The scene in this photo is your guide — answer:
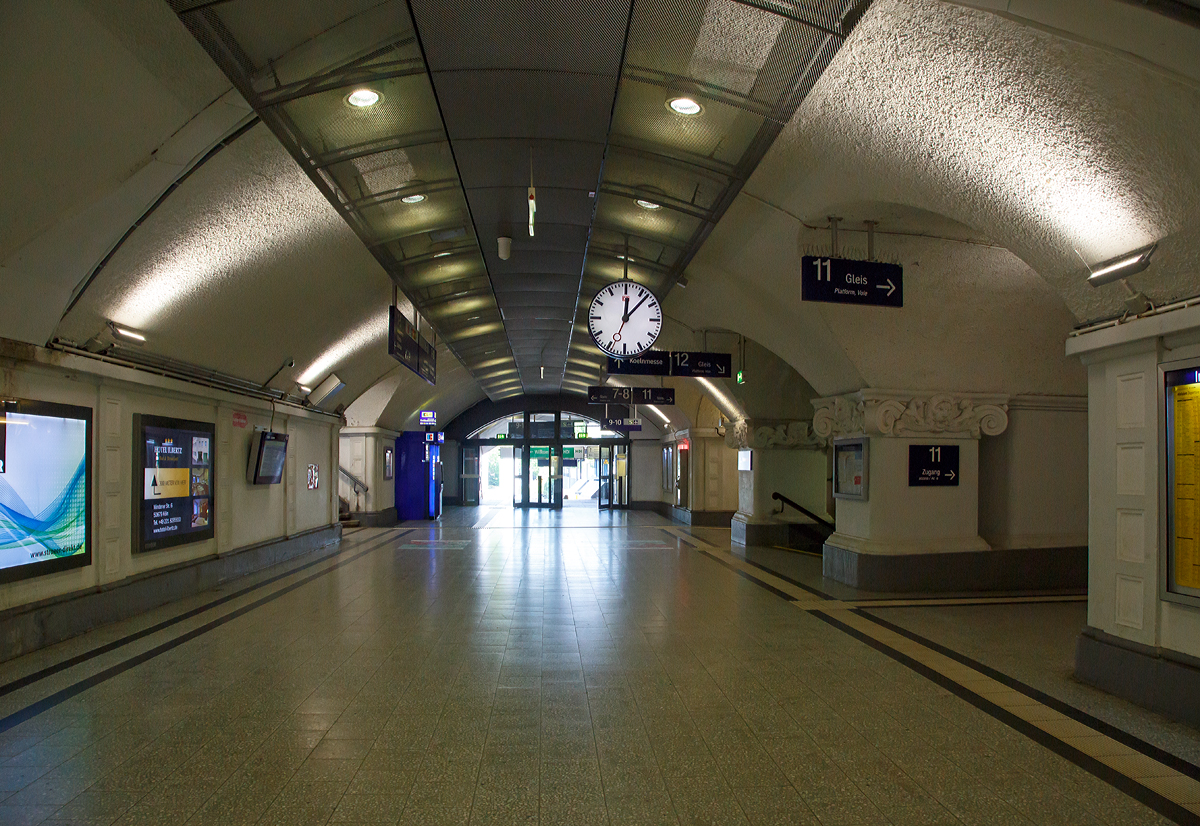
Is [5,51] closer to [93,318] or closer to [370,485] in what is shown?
[93,318]

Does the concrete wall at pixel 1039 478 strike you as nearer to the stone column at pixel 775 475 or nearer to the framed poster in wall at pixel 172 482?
the stone column at pixel 775 475

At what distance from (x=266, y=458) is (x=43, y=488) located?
15.4ft

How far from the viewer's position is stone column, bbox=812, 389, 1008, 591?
952cm

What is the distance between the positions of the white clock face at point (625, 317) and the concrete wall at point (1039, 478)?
513 centimetres

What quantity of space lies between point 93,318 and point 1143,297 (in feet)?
26.6

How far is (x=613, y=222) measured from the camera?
8516 millimetres

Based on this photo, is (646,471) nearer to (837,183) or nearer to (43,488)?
(837,183)

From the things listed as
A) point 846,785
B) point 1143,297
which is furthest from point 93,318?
point 1143,297

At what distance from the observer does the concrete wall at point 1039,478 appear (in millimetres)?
9922

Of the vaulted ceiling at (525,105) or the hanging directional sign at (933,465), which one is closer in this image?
the vaulted ceiling at (525,105)

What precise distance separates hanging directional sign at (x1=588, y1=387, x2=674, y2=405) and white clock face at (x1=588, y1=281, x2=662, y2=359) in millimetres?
7672

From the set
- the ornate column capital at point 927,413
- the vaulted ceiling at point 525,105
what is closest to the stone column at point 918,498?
the ornate column capital at point 927,413

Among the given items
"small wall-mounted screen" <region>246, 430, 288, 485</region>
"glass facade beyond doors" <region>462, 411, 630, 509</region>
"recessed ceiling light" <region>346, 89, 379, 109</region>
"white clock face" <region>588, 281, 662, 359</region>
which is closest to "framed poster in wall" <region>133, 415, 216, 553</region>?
"small wall-mounted screen" <region>246, 430, 288, 485</region>

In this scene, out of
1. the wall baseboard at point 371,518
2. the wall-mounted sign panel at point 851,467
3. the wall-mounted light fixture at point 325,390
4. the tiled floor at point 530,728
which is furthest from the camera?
the wall baseboard at point 371,518
